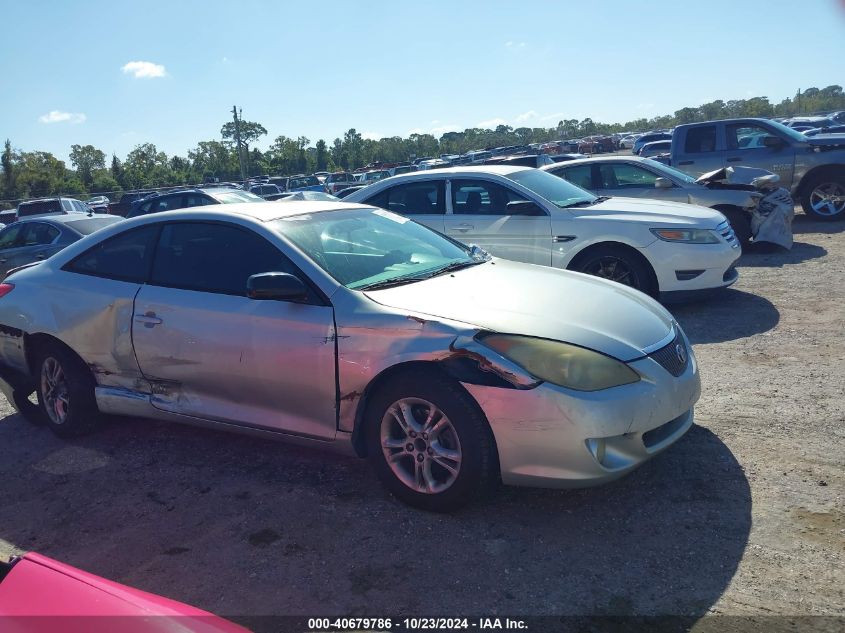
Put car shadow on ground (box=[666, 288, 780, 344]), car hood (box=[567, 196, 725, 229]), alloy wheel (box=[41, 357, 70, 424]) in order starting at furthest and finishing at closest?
car hood (box=[567, 196, 725, 229]), car shadow on ground (box=[666, 288, 780, 344]), alloy wheel (box=[41, 357, 70, 424])

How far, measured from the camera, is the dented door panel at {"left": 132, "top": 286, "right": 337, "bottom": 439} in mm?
3705

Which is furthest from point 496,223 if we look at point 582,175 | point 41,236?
point 41,236

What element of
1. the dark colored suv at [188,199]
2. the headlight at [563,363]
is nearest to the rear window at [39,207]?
the dark colored suv at [188,199]

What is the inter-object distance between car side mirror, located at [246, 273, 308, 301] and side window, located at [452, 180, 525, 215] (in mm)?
4295

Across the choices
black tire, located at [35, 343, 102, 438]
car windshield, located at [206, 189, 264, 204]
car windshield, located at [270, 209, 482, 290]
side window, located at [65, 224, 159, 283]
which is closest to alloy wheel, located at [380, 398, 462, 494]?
car windshield, located at [270, 209, 482, 290]

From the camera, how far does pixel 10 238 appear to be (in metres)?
12.5

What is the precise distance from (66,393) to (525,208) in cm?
470

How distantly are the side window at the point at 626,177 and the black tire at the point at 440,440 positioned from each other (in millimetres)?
7397

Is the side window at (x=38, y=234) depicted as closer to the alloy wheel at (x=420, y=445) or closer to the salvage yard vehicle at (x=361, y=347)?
the salvage yard vehicle at (x=361, y=347)

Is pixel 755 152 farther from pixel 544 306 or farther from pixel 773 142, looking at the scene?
pixel 544 306

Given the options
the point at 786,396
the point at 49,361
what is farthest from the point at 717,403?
the point at 49,361

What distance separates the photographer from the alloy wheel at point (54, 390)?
15.9ft

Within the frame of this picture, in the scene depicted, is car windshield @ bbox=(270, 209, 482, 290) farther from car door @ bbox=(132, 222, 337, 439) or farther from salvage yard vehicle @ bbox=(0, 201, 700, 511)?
car door @ bbox=(132, 222, 337, 439)

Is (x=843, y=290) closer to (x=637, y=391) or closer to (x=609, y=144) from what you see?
(x=637, y=391)
